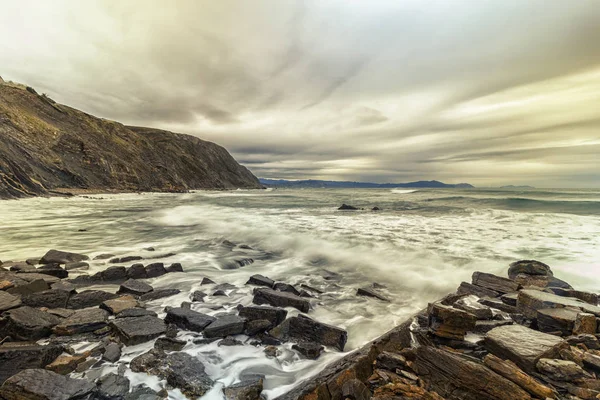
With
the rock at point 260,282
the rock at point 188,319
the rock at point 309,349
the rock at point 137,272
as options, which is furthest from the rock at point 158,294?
the rock at point 309,349

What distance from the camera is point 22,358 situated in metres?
3.39

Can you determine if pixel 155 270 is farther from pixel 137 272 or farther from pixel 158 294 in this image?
pixel 158 294

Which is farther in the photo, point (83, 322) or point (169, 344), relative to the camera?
point (83, 322)

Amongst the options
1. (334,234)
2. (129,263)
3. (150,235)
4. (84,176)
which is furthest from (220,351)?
(84,176)

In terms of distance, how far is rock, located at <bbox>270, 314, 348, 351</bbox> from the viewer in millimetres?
4680

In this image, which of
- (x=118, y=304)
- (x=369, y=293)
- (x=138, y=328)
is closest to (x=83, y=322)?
(x=118, y=304)

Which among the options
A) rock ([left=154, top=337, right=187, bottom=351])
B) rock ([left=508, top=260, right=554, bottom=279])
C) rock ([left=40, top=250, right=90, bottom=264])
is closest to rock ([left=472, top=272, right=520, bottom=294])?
rock ([left=508, top=260, right=554, bottom=279])

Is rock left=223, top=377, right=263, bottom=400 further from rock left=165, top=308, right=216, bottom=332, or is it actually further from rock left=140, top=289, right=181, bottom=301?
rock left=140, top=289, right=181, bottom=301

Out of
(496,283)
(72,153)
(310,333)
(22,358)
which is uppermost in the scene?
(72,153)

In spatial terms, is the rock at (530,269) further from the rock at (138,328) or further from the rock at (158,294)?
the rock at (158,294)

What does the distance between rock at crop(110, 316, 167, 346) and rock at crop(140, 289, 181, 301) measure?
5.04 ft

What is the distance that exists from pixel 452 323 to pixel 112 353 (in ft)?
15.7

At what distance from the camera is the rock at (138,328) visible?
4.21 meters

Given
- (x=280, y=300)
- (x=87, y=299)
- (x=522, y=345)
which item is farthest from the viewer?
(x=280, y=300)
